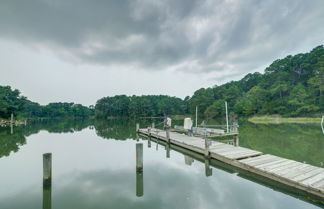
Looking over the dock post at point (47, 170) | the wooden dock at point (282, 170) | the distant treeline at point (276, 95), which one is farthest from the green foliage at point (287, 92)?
the dock post at point (47, 170)

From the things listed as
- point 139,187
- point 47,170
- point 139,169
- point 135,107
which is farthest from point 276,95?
point 47,170

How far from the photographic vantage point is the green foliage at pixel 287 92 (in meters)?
36.0

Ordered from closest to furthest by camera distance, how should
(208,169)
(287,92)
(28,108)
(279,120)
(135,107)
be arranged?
(208,169), (279,120), (287,92), (28,108), (135,107)

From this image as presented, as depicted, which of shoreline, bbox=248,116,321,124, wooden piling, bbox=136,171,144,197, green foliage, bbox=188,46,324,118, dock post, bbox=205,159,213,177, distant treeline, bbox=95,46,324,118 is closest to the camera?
wooden piling, bbox=136,171,144,197

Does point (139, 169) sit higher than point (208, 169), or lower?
higher

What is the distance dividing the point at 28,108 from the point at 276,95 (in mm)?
90990

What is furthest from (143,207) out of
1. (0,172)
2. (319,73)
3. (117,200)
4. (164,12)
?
(319,73)

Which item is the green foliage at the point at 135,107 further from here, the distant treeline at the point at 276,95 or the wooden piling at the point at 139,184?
the wooden piling at the point at 139,184

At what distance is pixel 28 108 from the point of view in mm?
70250

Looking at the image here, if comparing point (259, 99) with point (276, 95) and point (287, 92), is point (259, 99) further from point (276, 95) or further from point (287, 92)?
point (287, 92)

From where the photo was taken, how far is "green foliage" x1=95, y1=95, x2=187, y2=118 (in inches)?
2867

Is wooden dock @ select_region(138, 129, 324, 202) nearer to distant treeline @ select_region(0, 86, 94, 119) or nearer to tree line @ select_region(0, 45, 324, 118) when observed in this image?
tree line @ select_region(0, 45, 324, 118)

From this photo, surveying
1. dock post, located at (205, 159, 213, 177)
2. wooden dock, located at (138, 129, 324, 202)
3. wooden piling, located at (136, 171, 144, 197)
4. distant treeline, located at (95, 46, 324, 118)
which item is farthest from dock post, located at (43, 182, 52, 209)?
distant treeline, located at (95, 46, 324, 118)

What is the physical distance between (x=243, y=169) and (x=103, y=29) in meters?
13.1
